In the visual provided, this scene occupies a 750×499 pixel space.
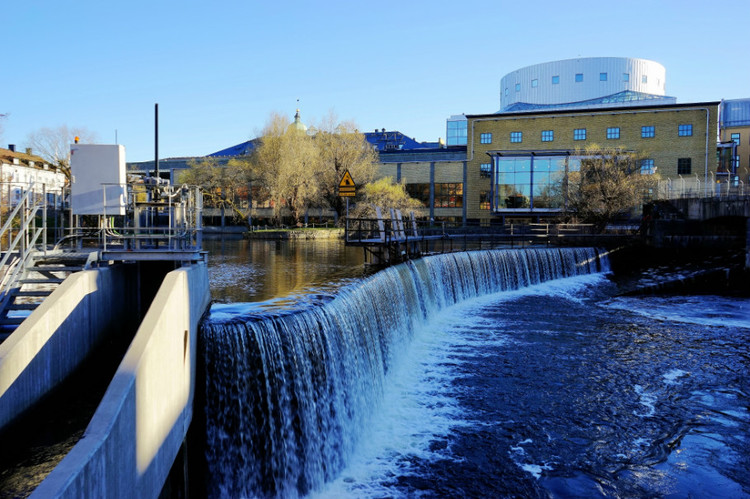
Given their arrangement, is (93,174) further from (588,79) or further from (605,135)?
(588,79)

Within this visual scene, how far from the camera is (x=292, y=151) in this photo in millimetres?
43969

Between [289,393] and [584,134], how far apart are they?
161ft

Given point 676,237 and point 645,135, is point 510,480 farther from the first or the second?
point 645,135

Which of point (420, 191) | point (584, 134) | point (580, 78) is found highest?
point (580, 78)

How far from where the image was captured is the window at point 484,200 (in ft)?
176

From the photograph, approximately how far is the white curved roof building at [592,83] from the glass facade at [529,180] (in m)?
20.0

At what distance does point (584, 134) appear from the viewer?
2018 inches

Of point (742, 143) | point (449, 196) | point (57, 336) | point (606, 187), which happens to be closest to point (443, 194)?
point (449, 196)

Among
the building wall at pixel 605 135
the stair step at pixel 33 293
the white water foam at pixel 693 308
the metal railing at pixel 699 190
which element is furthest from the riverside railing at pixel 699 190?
the stair step at pixel 33 293

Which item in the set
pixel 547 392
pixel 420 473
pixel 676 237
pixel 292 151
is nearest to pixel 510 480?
pixel 420 473

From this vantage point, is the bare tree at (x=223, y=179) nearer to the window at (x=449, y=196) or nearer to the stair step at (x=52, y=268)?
the window at (x=449, y=196)

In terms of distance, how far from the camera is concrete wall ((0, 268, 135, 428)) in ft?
20.2

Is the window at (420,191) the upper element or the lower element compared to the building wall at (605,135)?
lower

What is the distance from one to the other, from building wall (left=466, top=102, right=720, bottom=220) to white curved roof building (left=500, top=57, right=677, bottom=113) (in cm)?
1492
